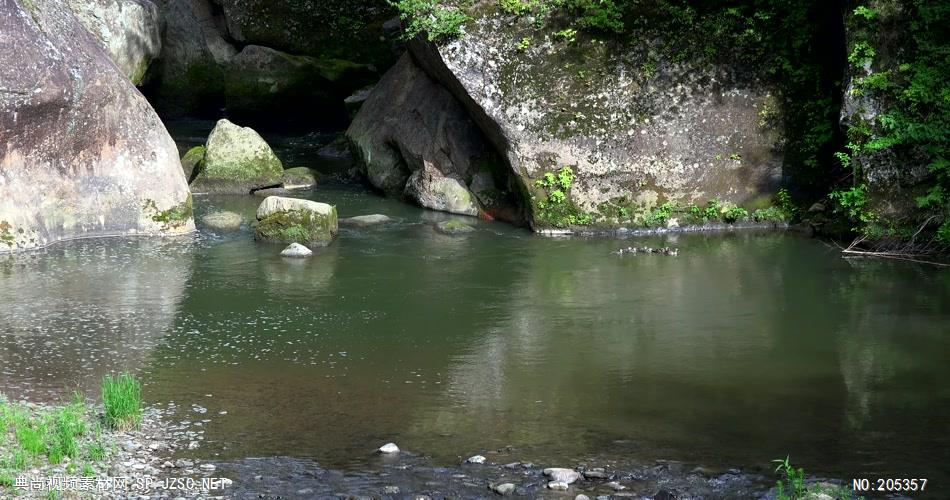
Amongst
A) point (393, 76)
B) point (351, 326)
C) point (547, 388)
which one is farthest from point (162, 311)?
point (393, 76)

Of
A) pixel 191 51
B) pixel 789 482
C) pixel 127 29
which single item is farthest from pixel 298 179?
pixel 789 482

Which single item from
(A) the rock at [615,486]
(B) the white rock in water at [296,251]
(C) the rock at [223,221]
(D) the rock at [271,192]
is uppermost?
(D) the rock at [271,192]

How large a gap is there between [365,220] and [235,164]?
4.23 metres

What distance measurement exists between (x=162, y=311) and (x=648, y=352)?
621 cm

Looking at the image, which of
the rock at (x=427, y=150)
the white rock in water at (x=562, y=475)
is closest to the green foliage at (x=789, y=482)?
the white rock in water at (x=562, y=475)

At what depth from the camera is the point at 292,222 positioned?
693 inches

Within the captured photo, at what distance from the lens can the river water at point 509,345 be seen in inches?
380

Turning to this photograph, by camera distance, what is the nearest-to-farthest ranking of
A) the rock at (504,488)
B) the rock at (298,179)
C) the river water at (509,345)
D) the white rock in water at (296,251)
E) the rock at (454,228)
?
the rock at (504,488) → the river water at (509,345) → the white rock in water at (296,251) → the rock at (454,228) → the rock at (298,179)

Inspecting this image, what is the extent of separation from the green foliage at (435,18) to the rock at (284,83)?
32.1 feet

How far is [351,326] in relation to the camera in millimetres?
13234

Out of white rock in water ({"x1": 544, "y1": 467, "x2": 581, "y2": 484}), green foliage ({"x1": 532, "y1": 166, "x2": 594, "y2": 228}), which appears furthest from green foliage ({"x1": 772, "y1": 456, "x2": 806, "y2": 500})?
green foliage ({"x1": 532, "y1": 166, "x2": 594, "y2": 228})

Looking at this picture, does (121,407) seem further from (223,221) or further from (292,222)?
Answer: (223,221)

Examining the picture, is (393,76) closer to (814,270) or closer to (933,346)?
(814,270)

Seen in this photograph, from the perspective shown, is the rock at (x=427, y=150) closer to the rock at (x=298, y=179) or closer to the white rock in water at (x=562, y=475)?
the rock at (x=298, y=179)
